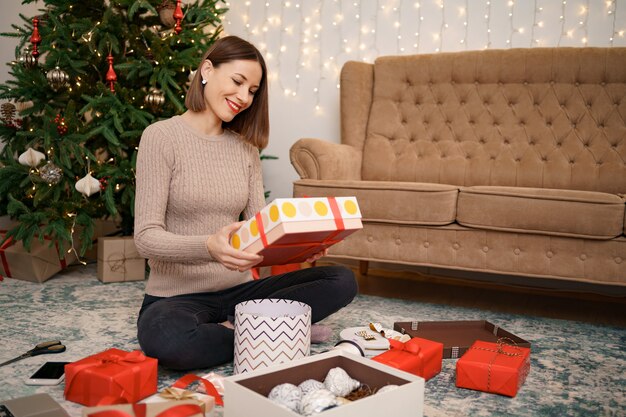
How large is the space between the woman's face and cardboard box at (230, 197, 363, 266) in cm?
46

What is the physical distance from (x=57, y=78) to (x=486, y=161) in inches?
78.2

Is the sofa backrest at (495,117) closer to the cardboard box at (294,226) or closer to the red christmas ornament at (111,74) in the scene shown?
the red christmas ornament at (111,74)

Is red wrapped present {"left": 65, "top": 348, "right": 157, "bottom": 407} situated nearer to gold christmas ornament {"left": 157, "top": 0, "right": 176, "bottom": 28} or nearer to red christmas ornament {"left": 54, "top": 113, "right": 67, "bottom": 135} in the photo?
red christmas ornament {"left": 54, "top": 113, "right": 67, "bottom": 135}

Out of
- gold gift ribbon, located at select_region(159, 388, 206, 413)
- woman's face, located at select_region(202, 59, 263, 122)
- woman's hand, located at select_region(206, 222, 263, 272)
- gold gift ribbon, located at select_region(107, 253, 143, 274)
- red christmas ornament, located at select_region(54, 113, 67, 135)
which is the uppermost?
woman's face, located at select_region(202, 59, 263, 122)

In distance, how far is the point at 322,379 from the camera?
1259 mm

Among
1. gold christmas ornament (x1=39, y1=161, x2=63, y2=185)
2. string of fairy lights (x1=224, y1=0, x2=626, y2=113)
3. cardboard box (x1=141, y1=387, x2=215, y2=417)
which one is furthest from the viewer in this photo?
string of fairy lights (x1=224, y1=0, x2=626, y2=113)

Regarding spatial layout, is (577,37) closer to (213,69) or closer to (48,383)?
(213,69)

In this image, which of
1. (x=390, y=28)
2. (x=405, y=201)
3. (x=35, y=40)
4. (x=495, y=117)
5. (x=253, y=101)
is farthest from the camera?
(x=390, y=28)

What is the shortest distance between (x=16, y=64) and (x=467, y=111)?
212 centimetres

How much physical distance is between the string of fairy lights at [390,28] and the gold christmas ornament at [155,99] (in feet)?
3.23

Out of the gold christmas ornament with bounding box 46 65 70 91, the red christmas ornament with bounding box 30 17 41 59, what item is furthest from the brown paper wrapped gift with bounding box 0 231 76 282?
the red christmas ornament with bounding box 30 17 41 59

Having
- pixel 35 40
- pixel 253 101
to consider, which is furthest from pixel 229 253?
pixel 35 40

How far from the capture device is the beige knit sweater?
161cm

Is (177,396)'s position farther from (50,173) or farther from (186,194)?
(50,173)
